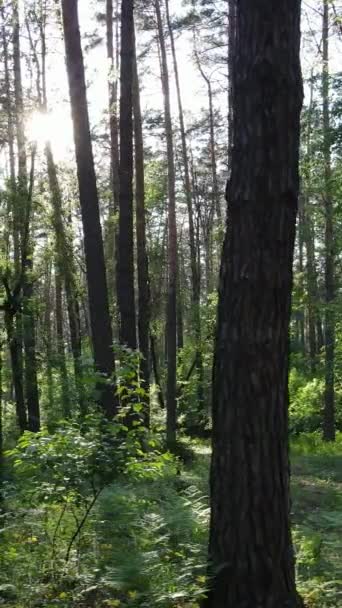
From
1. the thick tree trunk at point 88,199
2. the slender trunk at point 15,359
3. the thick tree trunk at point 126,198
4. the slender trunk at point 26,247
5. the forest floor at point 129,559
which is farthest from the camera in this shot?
the slender trunk at point 26,247

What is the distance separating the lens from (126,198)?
11008 mm

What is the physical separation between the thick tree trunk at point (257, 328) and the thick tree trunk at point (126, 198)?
285 inches

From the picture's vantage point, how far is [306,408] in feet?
64.8

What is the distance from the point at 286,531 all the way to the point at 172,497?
2.44m

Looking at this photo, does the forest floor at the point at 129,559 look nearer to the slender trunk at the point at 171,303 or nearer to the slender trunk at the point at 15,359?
the slender trunk at the point at 15,359

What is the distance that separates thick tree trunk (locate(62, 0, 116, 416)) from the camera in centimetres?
951

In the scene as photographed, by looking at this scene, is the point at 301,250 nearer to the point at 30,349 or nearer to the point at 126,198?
the point at 30,349

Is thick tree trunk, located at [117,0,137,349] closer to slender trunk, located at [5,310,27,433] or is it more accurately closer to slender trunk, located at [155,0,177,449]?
slender trunk, located at [5,310,27,433]

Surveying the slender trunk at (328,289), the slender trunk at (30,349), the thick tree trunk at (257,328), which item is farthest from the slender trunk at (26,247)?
the thick tree trunk at (257,328)

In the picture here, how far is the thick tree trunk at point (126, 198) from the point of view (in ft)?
35.7

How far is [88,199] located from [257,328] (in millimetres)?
6527

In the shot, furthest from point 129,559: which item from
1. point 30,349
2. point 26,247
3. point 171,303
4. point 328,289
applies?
point 171,303

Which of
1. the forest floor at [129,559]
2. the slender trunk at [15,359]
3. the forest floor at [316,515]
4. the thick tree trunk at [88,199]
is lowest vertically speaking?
the forest floor at [316,515]

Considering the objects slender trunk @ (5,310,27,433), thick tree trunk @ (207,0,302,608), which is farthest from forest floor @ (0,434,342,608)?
slender trunk @ (5,310,27,433)
